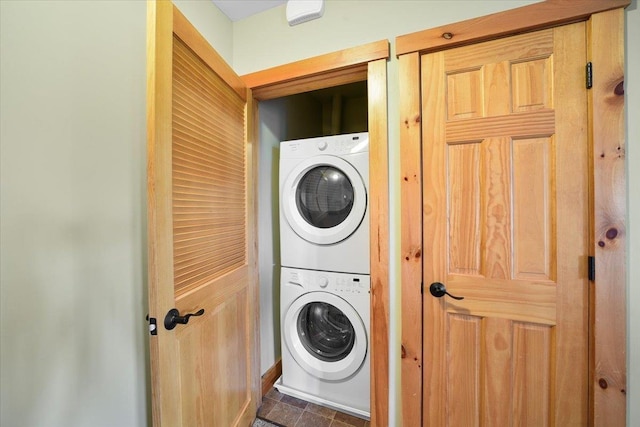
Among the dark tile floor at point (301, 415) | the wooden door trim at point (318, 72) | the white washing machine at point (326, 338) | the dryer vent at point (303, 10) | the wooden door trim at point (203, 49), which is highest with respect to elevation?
the dryer vent at point (303, 10)

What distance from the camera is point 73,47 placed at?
80 cm

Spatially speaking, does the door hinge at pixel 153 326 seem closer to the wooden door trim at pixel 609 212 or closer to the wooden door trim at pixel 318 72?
the wooden door trim at pixel 318 72

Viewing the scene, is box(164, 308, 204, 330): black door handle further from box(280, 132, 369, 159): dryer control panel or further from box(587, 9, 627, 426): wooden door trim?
box(587, 9, 627, 426): wooden door trim

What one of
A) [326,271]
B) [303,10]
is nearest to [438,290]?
[326,271]

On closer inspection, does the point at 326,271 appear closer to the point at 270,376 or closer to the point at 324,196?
the point at 324,196

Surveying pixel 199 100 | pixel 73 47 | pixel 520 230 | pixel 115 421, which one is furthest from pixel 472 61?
pixel 115 421

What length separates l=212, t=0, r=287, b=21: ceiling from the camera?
1358 mm

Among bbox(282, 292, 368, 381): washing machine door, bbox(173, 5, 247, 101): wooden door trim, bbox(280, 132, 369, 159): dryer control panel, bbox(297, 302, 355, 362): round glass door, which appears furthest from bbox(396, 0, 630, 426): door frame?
bbox(173, 5, 247, 101): wooden door trim

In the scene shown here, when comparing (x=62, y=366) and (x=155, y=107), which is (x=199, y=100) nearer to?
(x=155, y=107)

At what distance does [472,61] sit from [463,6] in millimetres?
249

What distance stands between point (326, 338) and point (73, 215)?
1.51 m

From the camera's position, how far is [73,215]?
796 mm

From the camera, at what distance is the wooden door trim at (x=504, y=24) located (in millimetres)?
894

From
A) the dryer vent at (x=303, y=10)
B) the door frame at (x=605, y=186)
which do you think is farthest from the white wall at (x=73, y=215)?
the door frame at (x=605, y=186)
